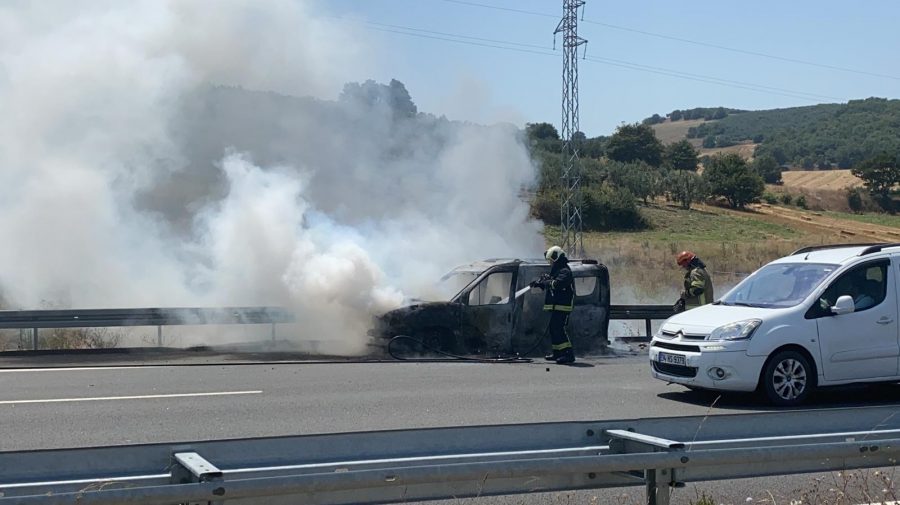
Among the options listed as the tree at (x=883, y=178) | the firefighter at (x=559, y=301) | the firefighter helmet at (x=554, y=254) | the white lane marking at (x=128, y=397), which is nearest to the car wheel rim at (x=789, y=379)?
Answer: the firefighter at (x=559, y=301)

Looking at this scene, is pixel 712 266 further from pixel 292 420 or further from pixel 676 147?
pixel 676 147

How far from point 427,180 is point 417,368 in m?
12.5

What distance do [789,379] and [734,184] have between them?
169 feet

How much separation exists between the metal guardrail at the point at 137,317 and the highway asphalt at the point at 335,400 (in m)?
1.41

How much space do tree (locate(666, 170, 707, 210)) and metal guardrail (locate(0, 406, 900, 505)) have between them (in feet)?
167

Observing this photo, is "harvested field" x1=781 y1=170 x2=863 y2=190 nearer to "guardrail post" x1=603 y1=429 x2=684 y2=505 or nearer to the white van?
the white van

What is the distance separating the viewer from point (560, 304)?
1513 cm

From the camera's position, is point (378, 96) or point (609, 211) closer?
point (378, 96)

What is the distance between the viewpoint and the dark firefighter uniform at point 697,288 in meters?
14.4

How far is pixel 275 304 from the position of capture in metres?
18.4

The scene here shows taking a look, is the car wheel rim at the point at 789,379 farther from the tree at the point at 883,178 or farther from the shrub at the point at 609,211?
the tree at the point at 883,178

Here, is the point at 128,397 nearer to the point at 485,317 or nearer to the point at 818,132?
the point at 485,317

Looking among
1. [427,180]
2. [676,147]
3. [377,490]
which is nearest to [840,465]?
[377,490]

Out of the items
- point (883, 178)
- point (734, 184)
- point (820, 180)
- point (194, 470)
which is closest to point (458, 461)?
point (194, 470)
